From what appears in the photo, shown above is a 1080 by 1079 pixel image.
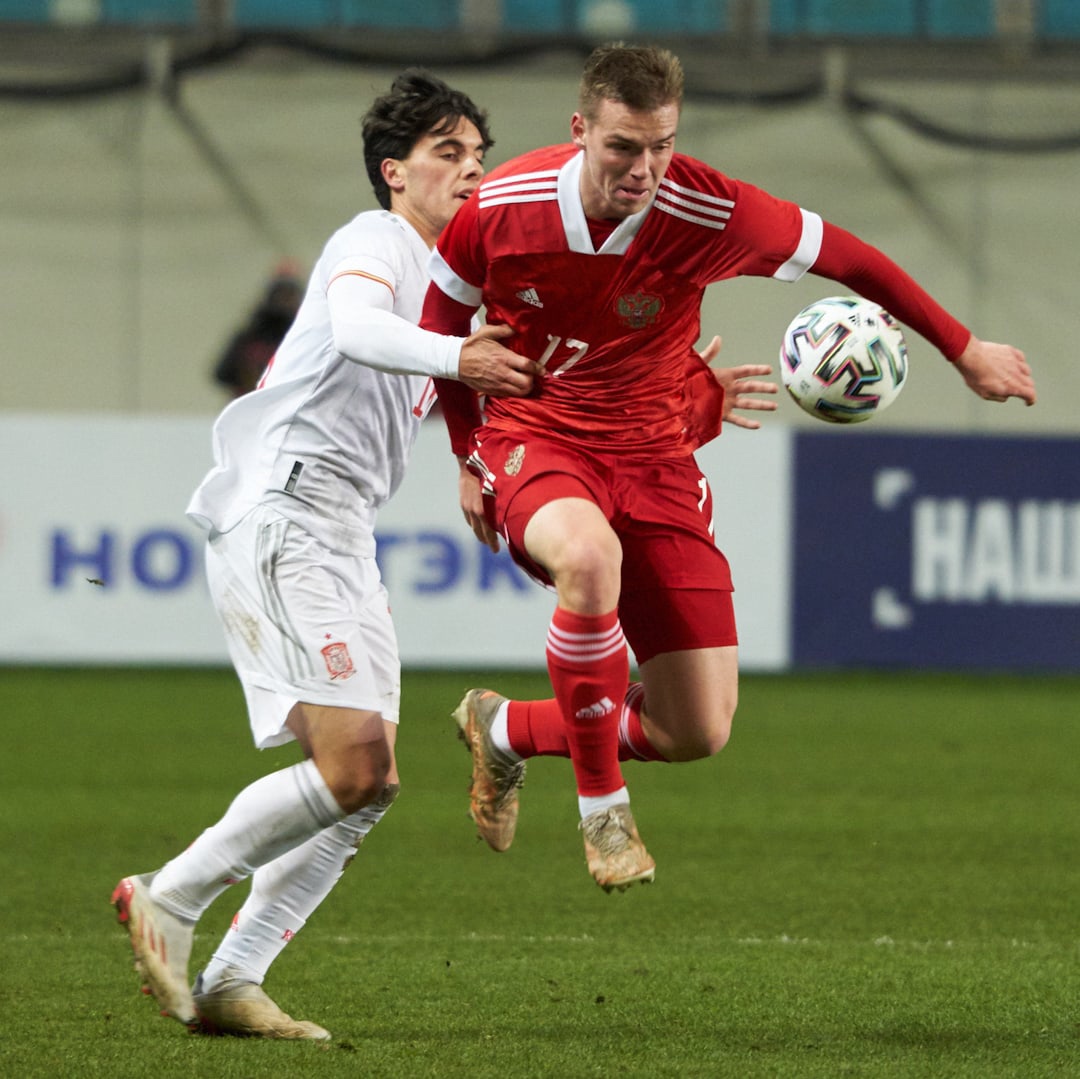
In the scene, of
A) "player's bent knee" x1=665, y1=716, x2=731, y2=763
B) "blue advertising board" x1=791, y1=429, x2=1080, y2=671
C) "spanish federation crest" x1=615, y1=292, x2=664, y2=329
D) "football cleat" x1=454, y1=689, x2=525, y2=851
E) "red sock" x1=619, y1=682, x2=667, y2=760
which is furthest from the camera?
"blue advertising board" x1=791, y1=429, x2=1080, y2=671

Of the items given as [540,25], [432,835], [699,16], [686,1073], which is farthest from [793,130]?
[686,1073]

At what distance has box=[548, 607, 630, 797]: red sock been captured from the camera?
4.55 meters

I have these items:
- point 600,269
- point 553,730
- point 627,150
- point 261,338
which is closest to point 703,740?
point 553,730

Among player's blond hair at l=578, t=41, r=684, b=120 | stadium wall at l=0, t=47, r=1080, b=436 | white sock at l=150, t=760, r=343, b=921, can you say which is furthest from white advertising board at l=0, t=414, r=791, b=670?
player's blond hair at l=578, t=41, r=684, b=120

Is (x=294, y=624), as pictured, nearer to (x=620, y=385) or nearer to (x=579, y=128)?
(x=620, y=385)

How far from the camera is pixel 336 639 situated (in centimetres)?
447

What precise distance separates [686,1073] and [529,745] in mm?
1316

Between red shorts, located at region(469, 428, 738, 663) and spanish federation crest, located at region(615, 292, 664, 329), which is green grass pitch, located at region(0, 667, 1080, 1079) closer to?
red shorts, located at region(469, 428, 738, 663)

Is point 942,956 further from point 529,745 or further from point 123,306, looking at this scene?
point 123,306

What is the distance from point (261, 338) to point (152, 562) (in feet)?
11.7

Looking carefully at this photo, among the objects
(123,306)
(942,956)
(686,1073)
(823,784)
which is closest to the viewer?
(686,1073)

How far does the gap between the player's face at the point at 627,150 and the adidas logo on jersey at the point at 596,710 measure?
109 cm

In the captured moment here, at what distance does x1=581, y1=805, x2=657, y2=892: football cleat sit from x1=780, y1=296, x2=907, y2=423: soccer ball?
48.2 inches

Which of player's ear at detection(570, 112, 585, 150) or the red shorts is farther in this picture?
the red shorts
